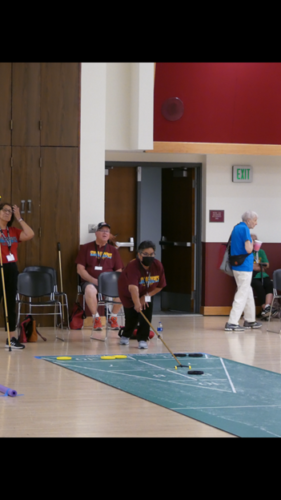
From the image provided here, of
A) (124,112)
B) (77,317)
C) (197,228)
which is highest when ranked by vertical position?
(124,112)

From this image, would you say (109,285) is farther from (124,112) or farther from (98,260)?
(124,112)

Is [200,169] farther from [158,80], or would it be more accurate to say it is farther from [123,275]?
[123,275]

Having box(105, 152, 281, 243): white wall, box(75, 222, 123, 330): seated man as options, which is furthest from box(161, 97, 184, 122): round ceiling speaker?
box(75, 222, 123, 330): seated man

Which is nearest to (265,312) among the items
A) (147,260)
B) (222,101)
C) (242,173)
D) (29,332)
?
(242,173)

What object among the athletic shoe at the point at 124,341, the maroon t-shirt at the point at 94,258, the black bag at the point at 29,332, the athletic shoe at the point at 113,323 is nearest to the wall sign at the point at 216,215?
the maroon t-shirt at the point at 94,258

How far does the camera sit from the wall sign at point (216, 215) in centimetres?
1116

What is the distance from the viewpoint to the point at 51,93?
9.66 m

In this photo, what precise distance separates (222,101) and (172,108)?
77cm

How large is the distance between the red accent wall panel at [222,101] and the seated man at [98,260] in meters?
1.91

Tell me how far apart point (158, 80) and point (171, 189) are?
222cm

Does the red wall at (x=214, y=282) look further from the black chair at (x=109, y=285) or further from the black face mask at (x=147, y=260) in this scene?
the black face mask at (x=147, y=260)

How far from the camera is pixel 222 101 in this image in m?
10.6

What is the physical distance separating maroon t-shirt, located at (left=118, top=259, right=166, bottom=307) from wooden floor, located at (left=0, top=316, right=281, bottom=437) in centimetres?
70
